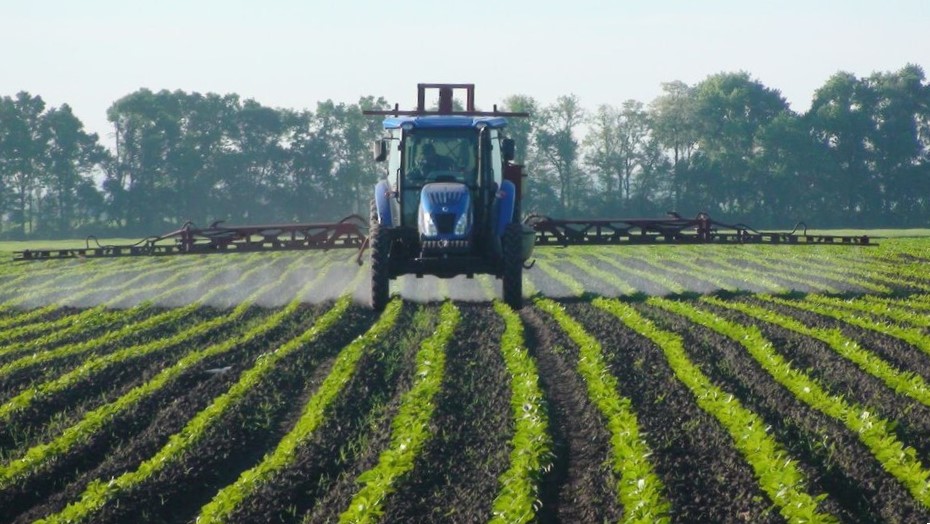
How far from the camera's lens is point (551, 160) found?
7306 cm

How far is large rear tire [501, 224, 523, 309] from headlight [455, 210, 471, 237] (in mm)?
853

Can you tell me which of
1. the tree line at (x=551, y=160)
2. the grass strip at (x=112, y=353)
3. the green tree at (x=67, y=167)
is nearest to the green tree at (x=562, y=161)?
the tree line at (x=551, y=160)

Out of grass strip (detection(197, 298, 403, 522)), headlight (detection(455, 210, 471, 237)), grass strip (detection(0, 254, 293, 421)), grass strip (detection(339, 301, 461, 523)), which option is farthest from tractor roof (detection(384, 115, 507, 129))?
grass strip (detection(0, 254, 293, 421))

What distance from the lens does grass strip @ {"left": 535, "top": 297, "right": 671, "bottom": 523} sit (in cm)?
702

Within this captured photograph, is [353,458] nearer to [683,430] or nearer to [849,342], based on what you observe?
[683,430]

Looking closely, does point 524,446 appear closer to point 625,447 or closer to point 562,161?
point 625,447

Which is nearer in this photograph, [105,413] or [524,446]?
[524,446]

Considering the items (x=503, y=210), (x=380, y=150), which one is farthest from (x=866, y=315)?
(x=380, y=150)

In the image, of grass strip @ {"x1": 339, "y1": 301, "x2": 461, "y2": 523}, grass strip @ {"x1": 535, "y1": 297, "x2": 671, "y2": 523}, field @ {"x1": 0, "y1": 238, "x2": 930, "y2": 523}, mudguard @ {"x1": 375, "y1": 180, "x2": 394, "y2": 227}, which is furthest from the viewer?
mudguard @ {"x1": 375, "y1": 180, "x2": 394, "y2": 227}

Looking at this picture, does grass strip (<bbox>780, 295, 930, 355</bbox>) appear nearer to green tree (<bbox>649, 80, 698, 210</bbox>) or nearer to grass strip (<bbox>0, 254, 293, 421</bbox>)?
grass strip (<bbox>0, 254, 293, 421</bbox>)

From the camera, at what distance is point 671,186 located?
7188cm

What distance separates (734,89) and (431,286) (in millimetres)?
56791

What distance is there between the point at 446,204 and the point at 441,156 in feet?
3.27

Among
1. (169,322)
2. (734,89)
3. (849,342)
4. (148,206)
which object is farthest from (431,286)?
(734,89)
